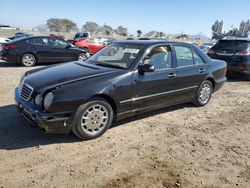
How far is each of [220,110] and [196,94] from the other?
0.74 metres

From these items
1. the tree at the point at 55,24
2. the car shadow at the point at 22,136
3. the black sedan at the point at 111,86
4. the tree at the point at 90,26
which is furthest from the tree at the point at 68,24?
the car shadow at the point at 22,136

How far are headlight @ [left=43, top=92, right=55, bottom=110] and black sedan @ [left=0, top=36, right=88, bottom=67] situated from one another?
841 cm

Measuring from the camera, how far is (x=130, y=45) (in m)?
5.44

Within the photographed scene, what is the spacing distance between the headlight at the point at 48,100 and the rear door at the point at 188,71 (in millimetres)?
2727

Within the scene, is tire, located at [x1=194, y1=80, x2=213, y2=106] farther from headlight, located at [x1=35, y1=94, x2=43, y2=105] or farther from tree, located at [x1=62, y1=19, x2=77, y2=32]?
tree, located at [x1=62, y1=19, x2=77, y2=32]

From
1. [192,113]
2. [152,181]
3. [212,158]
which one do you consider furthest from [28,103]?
[192,113]

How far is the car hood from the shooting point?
4218mm

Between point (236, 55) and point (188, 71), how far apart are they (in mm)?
4709

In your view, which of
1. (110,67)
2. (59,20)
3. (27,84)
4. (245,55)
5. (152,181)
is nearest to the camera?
(152,181)

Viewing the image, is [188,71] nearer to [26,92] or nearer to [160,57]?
[160,57]

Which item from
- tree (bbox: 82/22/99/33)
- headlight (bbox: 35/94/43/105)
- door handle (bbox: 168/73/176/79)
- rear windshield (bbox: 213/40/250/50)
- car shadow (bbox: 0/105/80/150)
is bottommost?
car shadow (bbox: 0/105/80/150)

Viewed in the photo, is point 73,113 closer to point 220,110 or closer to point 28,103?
point 28,103

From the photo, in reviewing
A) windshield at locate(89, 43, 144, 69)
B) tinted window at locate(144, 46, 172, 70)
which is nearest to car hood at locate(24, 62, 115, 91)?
windshield at locate(89, 43, 144, 69)

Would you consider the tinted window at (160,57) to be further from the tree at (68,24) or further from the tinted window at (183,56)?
the tree at (68,24)
